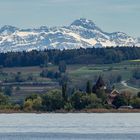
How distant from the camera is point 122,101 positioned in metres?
120

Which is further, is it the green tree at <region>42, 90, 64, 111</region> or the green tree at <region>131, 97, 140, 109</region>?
the green tree at <region>131, 97, 140, 109</region>

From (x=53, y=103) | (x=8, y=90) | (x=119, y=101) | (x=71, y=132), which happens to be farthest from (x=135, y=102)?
(x=8, y=90)

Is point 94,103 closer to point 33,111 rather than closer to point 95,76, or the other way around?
point 33,111

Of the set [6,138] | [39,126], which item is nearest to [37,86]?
[39,126]

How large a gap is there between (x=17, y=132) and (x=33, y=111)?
4582 cm

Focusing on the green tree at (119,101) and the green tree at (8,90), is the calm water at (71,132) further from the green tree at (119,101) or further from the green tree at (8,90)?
the green tree at (8,90)

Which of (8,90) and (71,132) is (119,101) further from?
(8,90)

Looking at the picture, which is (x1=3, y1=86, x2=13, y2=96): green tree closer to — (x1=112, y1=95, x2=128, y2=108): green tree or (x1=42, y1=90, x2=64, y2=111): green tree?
(x1=112, y1=95, x2=128, y2=108): green tree

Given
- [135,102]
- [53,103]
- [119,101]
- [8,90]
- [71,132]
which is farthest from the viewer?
[8,90]

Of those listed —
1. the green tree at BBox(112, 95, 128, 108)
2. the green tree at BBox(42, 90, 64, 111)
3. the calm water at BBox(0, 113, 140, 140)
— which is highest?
the calm water at BBox(0, 113, 140, 140)

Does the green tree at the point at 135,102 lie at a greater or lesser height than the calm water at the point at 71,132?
lesser

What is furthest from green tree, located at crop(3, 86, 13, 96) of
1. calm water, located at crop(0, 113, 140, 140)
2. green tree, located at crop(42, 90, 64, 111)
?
calm water, located at crop(0, 113, 140, 140)

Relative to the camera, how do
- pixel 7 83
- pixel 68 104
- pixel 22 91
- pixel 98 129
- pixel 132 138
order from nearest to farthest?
pixel 132 138 < pixel 98 129 < pixel 68 104 < pixel 22 91 < pixel 7 83

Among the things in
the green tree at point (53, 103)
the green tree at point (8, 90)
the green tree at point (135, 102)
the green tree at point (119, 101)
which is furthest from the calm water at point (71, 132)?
the green tree at point (8, 90)
